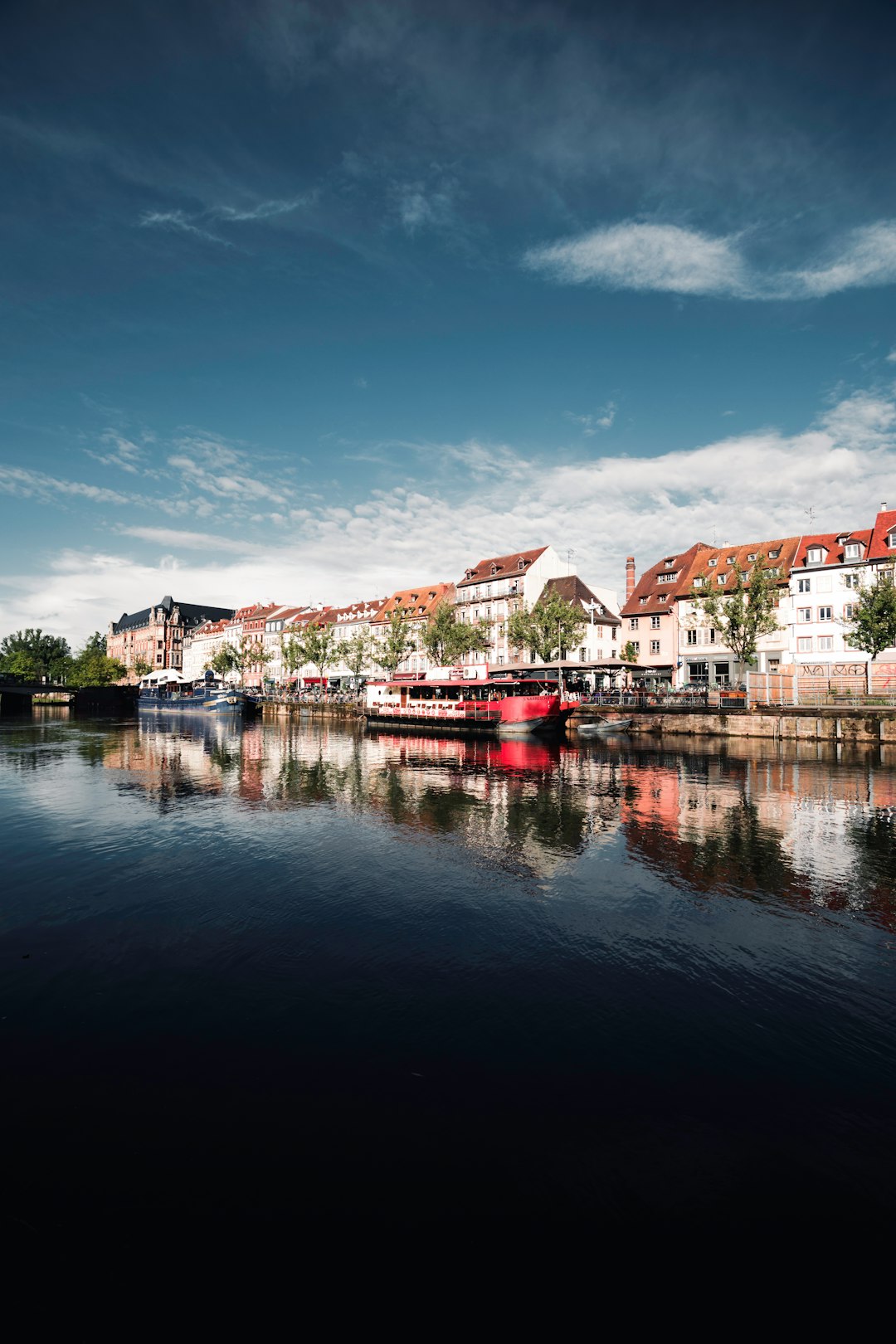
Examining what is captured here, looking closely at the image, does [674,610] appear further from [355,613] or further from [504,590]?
[355,613]

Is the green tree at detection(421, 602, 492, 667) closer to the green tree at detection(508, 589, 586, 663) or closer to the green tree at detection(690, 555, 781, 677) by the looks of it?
the green tree at detection(508, 589, 586, 663)

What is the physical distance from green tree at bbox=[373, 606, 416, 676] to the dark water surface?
238 ft

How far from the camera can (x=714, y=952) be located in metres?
10.8

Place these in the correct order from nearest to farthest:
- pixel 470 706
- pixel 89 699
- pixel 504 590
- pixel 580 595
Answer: pixel 470 706 → pixel 580 595 → pixel 504 590 → pixel 89 699

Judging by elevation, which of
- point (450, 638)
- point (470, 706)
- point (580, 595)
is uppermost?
point (580, 595)

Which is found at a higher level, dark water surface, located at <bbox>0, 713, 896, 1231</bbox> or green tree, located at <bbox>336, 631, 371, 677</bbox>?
green tree, located at <bbox>336, 631, 371, 677</bbox>

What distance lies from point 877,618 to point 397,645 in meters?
58.5

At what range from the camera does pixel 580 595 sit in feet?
285

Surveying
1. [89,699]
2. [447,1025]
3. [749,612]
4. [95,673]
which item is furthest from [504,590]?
[95,673]

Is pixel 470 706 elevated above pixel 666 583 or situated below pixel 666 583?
below

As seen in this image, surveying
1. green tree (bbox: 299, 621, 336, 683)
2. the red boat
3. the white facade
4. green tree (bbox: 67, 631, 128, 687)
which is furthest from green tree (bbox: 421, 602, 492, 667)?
green tree (bbox: 67, 631, 128, 687)

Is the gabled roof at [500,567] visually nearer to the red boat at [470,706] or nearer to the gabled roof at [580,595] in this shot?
the gabled roof at [580,595]

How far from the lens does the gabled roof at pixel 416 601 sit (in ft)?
353

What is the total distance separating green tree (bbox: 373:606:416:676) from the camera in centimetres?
9450
